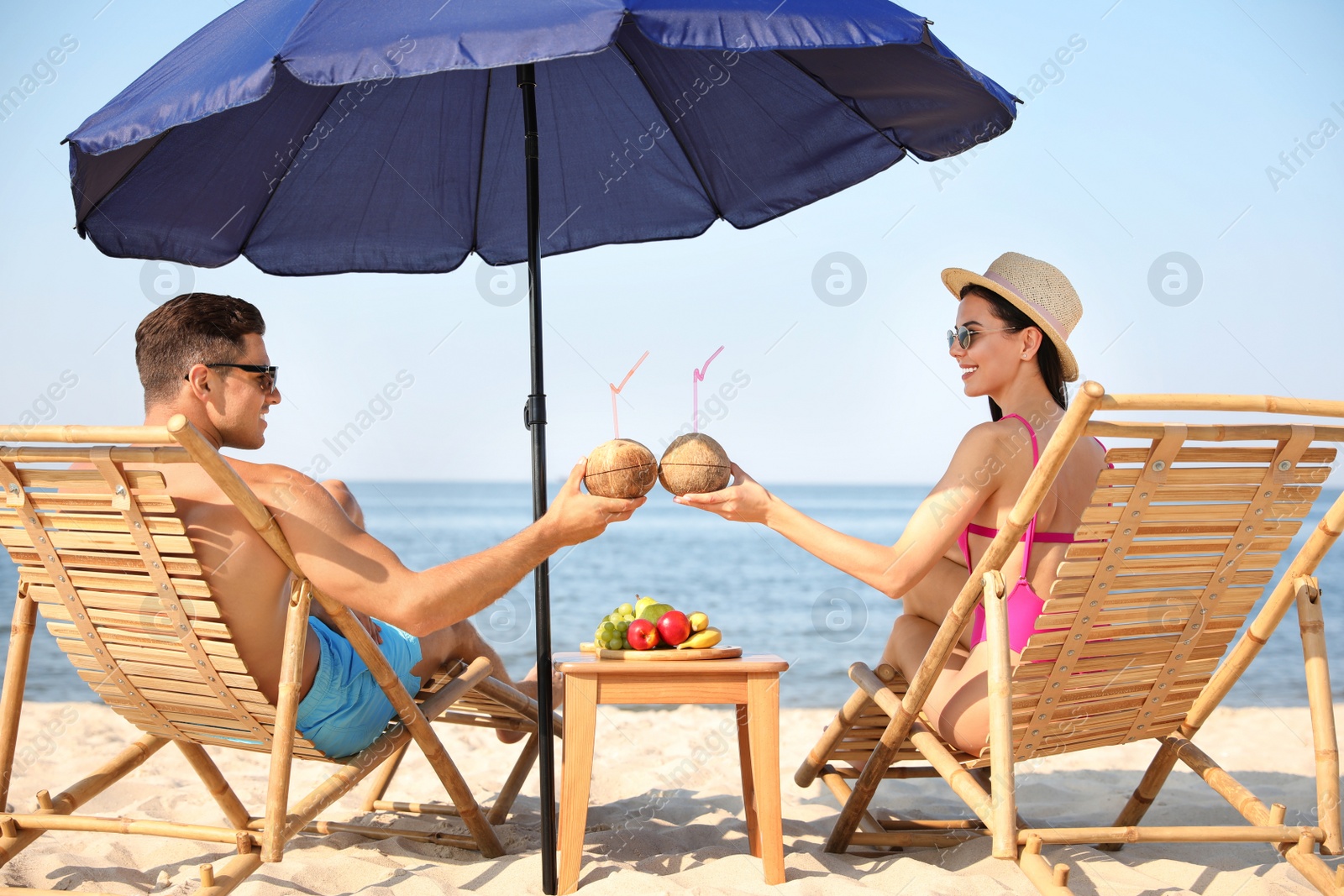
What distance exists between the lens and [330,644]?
2.88 metres

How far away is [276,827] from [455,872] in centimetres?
82

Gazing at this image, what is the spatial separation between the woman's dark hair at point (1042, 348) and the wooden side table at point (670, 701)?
1.18m

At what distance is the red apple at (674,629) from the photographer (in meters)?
2.93

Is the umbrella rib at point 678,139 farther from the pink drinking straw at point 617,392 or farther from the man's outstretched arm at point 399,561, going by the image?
the man's outstretched arm at point 399,561

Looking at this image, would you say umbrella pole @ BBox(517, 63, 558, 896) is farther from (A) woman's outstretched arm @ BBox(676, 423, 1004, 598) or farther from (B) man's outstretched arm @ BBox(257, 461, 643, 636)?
(A) woman's outstretched arm @ BBox(676, 423, 1004, 598)

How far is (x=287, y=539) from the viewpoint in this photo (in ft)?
7.98

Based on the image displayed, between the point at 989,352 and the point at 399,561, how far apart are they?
1.81 m

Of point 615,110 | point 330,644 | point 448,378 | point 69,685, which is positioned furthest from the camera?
point 448,378

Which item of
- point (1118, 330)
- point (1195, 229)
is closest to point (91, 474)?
point (1118, 330)

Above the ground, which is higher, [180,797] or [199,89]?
[199,89]

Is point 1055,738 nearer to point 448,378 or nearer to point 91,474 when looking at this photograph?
point 91,474

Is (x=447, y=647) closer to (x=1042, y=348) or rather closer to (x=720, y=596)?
(x=1042, y=348)

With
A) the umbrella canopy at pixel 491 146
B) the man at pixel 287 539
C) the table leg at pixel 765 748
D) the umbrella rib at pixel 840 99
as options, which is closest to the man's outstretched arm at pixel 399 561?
the man at pixel 287 539

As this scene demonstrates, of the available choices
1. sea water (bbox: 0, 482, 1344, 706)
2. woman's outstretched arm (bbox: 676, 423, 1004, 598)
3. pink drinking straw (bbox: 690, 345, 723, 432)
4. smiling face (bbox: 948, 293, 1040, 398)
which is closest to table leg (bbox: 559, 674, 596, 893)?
woman's outstretched arm (bbox: 676, 423, 1004, 598)
